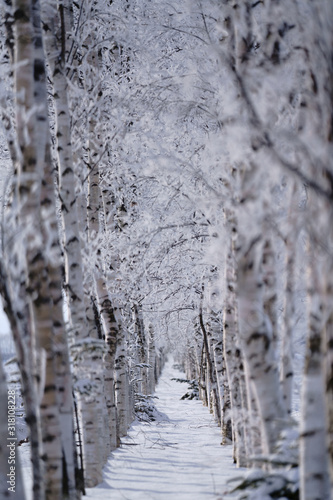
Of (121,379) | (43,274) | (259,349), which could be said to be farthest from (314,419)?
(121,379)

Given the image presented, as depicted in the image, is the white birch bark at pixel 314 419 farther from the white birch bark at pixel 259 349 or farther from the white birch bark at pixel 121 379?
the white birch bark at pixel 121 379

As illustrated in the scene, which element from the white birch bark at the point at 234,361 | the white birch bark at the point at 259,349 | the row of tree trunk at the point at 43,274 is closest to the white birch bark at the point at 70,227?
the row of tree trunk at the point at 43,274

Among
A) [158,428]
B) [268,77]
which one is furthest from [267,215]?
[158,428]

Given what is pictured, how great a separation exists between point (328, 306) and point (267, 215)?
2.55 feet

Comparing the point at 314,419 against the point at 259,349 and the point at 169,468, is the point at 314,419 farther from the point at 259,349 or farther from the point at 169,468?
the point at 169,468

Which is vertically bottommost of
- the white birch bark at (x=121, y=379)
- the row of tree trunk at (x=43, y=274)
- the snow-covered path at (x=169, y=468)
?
the snow-covered path at (x=169, y=468)

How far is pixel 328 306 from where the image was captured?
3.09 metres

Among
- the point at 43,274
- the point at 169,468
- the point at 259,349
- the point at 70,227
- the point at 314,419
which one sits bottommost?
the point at 169,468

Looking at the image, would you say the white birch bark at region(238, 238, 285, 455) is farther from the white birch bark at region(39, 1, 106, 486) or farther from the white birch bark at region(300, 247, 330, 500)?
the white birch bark at region(39, 1, 106, 486)

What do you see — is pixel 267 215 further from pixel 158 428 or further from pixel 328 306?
pixel 158 428

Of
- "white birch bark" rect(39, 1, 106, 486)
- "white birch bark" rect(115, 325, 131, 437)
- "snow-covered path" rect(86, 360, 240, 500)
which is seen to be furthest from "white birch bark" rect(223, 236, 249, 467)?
"white birch bark" rect(115, 325, 131, 437)

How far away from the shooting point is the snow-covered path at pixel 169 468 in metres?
6.44

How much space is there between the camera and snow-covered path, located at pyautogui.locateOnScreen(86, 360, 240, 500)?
6.44 m

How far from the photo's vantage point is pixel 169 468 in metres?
8.53
